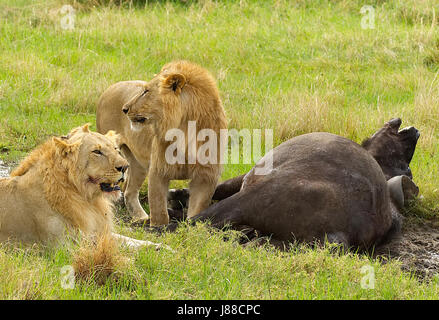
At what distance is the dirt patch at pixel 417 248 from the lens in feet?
15.5

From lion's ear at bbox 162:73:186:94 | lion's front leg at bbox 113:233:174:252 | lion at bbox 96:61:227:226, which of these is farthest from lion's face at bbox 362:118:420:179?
lion's front leg at bbox 113:233:174:252

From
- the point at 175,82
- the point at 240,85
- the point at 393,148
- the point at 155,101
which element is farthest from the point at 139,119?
the point at 240,85

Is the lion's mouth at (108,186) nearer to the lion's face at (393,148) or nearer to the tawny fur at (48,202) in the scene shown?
the tawny fur at (48,202)

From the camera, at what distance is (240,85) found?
27.6 ft

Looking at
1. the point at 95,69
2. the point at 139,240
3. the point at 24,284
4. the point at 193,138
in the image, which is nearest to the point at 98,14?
the point at 95,69

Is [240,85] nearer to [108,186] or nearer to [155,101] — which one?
[155,101]

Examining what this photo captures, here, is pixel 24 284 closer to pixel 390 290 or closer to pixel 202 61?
pixel 390 290

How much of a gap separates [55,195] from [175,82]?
4.34ft

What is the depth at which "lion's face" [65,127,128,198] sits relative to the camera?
4.10 m

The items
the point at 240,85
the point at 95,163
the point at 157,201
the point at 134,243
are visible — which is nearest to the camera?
the point at 95,163

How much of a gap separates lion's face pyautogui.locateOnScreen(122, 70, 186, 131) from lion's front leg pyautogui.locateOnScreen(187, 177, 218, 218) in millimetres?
560

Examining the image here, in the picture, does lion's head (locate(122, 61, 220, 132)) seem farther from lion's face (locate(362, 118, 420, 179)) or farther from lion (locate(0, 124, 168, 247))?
lion's face (locate(362, 118, 420, 179))

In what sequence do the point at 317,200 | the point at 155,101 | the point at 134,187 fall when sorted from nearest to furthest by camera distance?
the point at 317,200, the point at 155,101, the point at 134,187

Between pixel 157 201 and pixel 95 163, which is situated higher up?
pixel 95 163
